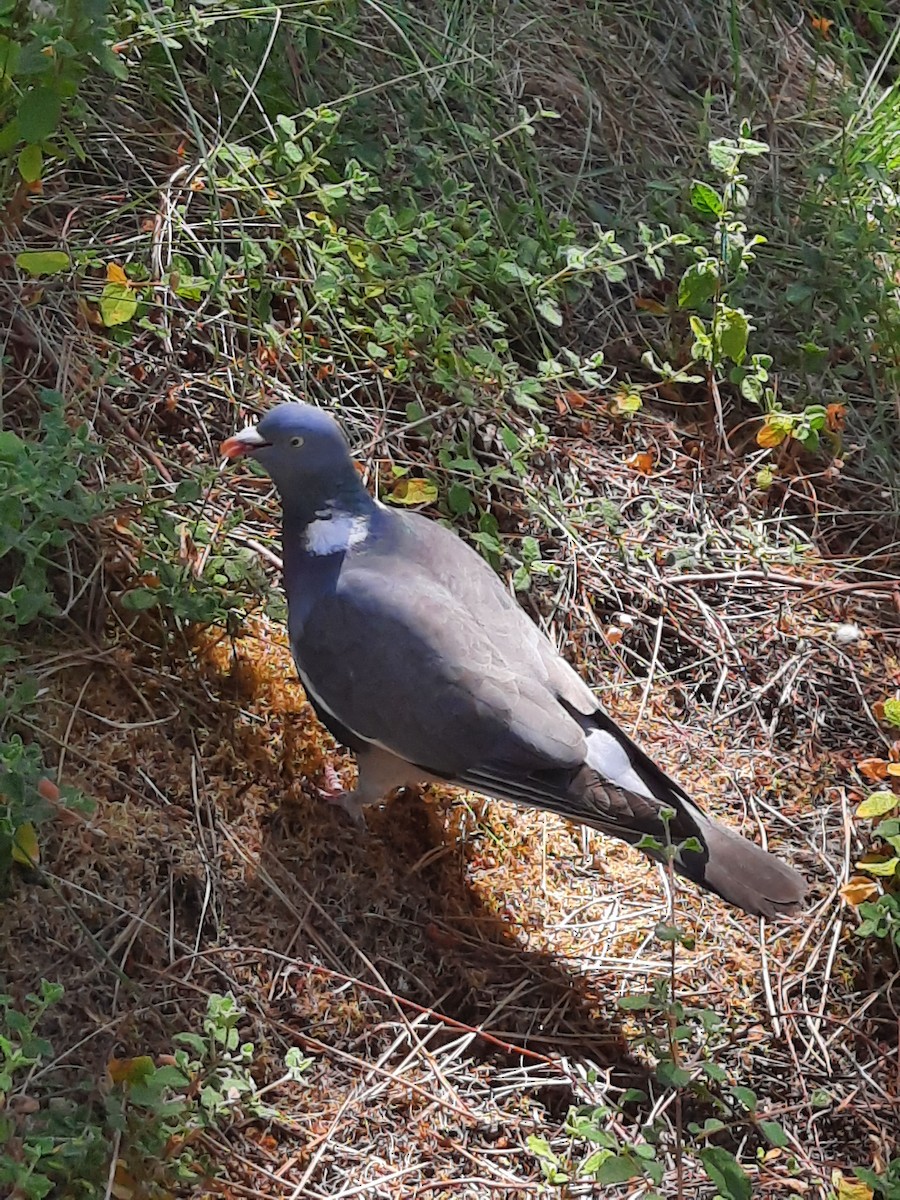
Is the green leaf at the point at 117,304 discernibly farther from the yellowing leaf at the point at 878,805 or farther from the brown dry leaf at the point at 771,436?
the yellowing leaf at the point at 878,805

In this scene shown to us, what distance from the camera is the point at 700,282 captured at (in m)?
3.63

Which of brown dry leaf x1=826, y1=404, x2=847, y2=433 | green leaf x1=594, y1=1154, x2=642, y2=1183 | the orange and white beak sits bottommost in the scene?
green leaf x1=594, y1=1154, x2=642, y2=1183

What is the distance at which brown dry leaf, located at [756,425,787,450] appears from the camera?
3.60 m

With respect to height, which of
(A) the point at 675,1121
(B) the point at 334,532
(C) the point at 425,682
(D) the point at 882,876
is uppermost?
(B) the point at 334,532

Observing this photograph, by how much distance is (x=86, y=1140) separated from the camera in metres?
2.03

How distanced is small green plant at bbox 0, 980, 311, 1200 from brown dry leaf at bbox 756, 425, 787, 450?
212 centimetres

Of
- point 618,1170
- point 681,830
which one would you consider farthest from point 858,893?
point 618,1170

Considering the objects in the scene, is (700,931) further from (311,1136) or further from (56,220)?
(56,220)

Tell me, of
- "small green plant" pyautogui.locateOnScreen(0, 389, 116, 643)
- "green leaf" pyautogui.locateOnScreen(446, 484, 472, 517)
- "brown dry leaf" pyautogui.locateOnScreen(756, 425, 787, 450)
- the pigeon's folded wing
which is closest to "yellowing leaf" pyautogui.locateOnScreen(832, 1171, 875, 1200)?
the pigeon's folded wing

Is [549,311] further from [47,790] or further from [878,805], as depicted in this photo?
[47,790]

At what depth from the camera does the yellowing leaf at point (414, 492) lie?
323 cm

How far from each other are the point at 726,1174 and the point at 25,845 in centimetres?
130

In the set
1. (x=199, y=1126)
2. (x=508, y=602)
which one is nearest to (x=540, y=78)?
(x=508, y=602)

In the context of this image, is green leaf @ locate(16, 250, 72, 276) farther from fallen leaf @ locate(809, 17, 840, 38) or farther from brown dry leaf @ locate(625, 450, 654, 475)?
fallen leaf @ locate(809, 17, 840, 38)
